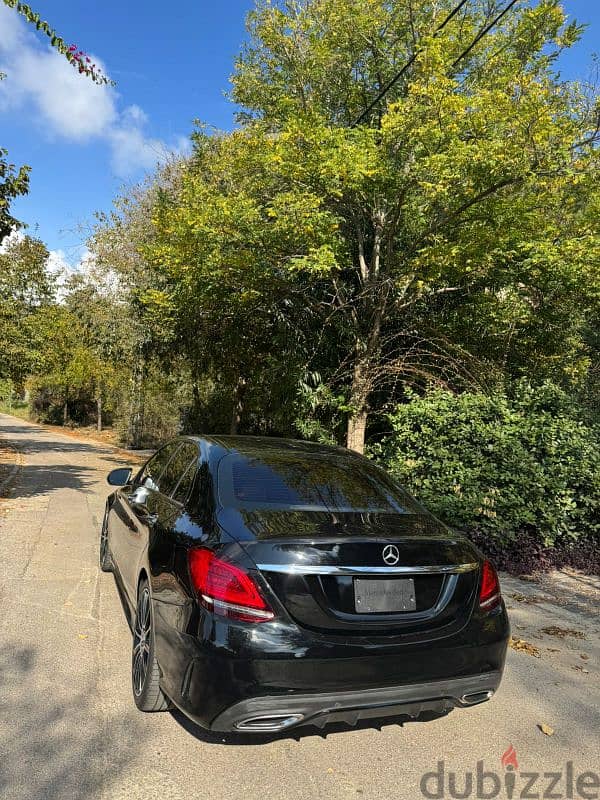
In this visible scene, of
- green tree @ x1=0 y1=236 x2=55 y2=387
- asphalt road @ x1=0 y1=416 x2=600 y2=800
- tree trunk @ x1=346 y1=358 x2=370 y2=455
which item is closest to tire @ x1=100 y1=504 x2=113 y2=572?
asphalt road @ x1=0 y1=416 x2=600 y2=800

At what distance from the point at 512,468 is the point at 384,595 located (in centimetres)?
480

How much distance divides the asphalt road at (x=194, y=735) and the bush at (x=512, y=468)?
6.31 ft

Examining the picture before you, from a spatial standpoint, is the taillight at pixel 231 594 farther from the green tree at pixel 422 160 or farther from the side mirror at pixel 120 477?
the green tree at pixel 422 160

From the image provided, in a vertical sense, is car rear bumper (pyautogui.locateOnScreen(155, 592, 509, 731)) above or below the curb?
above

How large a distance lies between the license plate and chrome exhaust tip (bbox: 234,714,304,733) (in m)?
0.53

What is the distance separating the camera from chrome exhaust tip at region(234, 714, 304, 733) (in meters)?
2.48

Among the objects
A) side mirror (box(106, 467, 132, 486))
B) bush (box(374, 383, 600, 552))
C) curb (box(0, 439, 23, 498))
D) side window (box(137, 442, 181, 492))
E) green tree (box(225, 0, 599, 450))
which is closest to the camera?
side window (box(137, 442, 181, 492))

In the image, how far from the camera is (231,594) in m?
2.55

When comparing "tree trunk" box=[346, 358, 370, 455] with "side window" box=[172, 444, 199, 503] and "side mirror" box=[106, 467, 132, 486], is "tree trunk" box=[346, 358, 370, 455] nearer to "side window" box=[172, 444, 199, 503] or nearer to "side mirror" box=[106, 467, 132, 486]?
"side mirror" box=[106, 467, 132, 486]

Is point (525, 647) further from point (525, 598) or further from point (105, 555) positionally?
point (105, 555)

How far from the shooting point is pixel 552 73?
11070 millimetres

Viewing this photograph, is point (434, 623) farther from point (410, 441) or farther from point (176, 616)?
point (410, 441)

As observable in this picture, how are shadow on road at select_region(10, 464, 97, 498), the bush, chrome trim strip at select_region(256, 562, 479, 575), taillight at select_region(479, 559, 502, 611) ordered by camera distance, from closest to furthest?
chrome trim strip at select_region(256, 562, 479, 575), taillight at select_region(479, 559, 502, 611), the bush, shadow on road at select_region(10, 464, 97, 498)

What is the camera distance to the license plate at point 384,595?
2.65m
